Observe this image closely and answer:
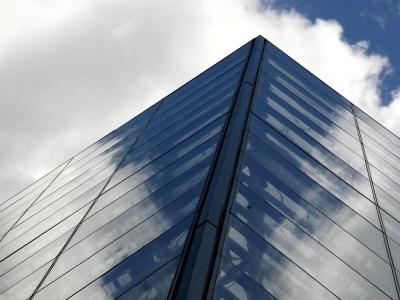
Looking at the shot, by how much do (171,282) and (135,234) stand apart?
282 cm

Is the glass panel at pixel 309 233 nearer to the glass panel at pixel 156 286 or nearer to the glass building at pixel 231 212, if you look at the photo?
the glass building at pixel 231 212

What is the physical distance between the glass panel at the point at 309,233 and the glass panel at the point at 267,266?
1.21ft

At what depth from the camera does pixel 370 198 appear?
14.7m

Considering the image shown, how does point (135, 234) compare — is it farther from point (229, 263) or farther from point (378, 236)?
point (378, 236)

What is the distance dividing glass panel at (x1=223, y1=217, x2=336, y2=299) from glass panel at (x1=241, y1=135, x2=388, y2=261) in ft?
7.60

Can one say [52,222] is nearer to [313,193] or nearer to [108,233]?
[108,233]

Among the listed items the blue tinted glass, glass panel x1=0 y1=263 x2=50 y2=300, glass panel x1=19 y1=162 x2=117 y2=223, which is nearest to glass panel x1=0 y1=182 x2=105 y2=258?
glass panel x1=19 y1=162 x2=117 y2=223

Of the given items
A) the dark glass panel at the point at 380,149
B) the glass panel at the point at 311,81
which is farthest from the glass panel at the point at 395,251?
the glass panel at the point at 311,81

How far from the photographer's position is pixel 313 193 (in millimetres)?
12445

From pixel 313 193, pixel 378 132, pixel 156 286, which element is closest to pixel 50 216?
pixel 313 193

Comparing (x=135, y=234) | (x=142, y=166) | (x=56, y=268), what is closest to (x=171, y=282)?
(x=135, y=234)

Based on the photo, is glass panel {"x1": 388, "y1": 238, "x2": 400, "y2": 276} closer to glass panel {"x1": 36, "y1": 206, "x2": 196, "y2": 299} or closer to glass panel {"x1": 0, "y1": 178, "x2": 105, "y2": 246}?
glass panel {"x1": 36, "y1": 206, "x2": 196, "y2": 299}

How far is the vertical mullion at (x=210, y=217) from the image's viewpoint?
25.5 feet

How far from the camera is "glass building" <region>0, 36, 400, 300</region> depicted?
8805mm
